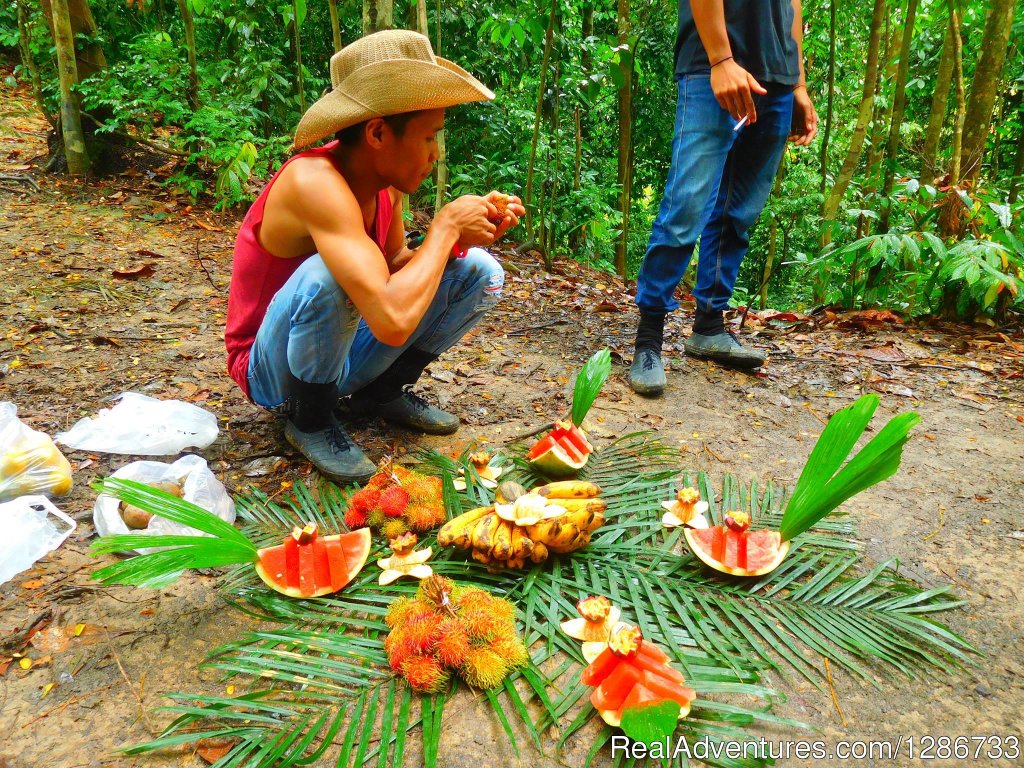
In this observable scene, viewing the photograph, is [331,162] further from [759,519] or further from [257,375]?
[759,519]

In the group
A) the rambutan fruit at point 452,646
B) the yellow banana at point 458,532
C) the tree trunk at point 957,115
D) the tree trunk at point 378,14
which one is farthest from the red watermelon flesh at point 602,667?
the tree trunk at point 957,115

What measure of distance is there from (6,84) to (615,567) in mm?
A: 10249

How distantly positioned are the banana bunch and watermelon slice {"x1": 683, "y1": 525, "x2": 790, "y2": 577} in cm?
25

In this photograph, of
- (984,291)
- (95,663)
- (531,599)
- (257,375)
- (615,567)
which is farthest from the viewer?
(984,291)

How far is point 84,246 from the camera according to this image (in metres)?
4.18

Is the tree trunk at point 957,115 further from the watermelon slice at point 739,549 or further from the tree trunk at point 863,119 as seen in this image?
the watermelon slice at point 739,549

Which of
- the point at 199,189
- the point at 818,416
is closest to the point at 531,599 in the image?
the point at 818,416

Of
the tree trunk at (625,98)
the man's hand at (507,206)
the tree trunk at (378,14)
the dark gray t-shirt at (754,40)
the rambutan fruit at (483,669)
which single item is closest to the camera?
the rambutan fruit at (483,669)

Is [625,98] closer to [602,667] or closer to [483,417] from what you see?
[483,417]

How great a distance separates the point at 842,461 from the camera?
1.42 m

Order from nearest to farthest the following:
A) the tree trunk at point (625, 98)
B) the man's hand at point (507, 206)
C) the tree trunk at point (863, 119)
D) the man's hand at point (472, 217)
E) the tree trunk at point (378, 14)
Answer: the man's hand at point (472, 217), the man's hand at point (507, 206), the tree trunk at point (378, 14), the tree trunk at point (863, 119), the tree trunk at point (625, 98)

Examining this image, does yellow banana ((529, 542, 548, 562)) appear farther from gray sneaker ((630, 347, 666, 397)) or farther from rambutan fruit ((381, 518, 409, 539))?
gray sneaker ((630, 347, 666, 397))

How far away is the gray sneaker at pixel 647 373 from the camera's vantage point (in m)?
2.69

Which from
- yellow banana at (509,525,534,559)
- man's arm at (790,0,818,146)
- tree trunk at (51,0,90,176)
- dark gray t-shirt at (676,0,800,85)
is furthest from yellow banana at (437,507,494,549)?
tree trunk at (51,0,90,176)
